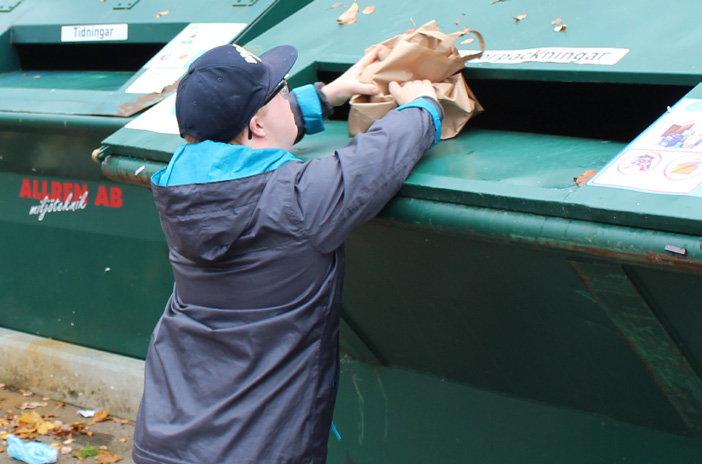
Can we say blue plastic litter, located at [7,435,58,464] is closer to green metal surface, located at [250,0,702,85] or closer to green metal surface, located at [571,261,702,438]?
green metal surface, located at [250,0,702,85]

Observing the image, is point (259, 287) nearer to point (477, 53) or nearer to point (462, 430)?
point (477, 53)

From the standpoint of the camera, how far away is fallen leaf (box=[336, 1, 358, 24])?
2613 mm

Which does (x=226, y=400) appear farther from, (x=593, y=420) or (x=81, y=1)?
(x=81, y=1)

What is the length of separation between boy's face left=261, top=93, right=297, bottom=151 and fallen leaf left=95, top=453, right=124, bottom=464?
78.1 inches

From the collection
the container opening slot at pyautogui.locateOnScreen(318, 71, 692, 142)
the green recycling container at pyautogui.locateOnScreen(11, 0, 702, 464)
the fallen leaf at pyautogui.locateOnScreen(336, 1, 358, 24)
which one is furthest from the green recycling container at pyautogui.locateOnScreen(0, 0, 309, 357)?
the container opening slot at pyautogui.locateOnScreen(318, 71, 692, 142)

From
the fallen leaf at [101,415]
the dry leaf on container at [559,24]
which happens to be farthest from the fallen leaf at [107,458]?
the dry leaf on container at [559,24]

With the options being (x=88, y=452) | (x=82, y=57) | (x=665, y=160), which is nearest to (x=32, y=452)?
(x=88, y=452)

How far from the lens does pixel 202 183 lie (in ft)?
5.34

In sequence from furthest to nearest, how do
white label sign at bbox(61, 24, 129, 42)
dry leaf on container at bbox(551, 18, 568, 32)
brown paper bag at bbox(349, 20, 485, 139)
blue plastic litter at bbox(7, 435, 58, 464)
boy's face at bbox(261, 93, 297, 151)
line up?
white label sign at bbox(61, 24, 129, 42)
blue plastic litter at bbox(7, 435, 58, 464)
dry leaf on container at bbox(551, 18, 568, 32)
brown paper bag at bbox(349, 20, 485, 139)
boy's face at bbox(261, 93, 297, 151)

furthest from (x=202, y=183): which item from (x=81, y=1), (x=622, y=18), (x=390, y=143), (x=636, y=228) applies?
(x=81, y=1)

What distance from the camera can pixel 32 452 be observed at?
3.32 meters

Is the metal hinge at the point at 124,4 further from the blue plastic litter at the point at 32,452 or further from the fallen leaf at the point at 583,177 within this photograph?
the fallen leaf at the point at 583,177

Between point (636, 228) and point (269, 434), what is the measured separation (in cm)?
84

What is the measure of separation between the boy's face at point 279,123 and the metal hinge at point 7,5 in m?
2.74
